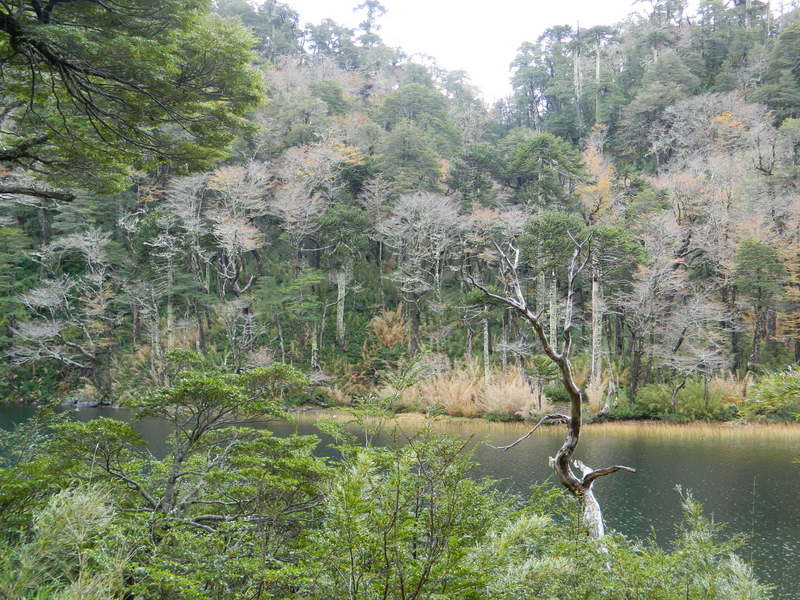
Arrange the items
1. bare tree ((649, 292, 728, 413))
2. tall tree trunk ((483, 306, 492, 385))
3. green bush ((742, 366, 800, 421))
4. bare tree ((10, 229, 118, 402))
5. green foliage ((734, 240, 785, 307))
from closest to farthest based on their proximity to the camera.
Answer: green bush ((742, 366, 800, 421))
bare tree ((649, 292, 728, 413))
green foliage ((734, 240, 785, 307))
tall tree trunk ((483, 306, 492, 385))
bare tree ((10, 229, 118, 402))

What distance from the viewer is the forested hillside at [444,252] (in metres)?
17.2

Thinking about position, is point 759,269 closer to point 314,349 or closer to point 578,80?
point 314,349

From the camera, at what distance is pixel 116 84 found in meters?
4.85

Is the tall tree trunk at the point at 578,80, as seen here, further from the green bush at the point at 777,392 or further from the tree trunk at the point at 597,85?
the green bush at the point at 777,392

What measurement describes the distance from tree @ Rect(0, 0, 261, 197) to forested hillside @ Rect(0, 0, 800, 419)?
7477 mm

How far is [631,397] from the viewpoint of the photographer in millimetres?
17094

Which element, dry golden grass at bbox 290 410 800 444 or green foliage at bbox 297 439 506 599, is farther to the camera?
dry golden grass at bbox 290 410 800 444

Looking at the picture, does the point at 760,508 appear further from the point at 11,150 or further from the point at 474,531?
the point at 11,150

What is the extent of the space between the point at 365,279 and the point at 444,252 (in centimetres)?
430

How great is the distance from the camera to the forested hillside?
56.6 feet

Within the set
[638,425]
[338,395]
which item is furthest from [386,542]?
[338,395]

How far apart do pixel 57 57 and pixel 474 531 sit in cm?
521

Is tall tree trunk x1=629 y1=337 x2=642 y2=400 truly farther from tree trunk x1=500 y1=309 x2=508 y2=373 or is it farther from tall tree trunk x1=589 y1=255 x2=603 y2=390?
tree trunk x1=500 y1=309 x2=508 y2=373

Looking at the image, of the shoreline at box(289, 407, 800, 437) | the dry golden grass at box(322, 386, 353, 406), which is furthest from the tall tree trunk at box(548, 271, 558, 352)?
the dry golden grass at box(322, 386, 353, 406)
